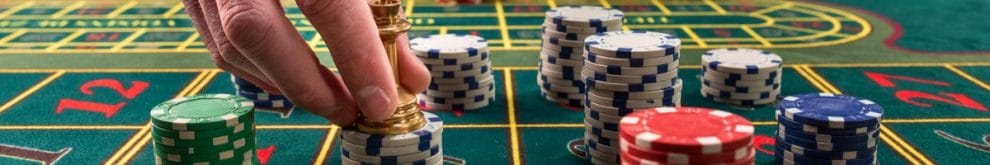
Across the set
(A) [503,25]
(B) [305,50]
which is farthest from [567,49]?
(A) [503,25]

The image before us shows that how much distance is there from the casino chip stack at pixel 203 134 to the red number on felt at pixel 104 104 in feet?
4.05

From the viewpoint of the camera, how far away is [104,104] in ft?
16.1

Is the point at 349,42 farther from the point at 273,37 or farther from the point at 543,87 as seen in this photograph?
the point at 543,87

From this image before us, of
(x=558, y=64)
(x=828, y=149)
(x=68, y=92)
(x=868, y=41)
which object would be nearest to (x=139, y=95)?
(x=68, y=92)

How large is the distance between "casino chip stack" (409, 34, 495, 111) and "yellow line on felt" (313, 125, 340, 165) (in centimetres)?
58

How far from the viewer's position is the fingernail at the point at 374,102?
2.98 metres

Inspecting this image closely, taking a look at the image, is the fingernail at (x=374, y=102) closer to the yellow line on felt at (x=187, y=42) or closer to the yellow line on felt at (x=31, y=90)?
the yellow line on felt at (x=31, y=90)

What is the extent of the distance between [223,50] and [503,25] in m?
4.70

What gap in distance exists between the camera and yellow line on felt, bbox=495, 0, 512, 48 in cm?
654

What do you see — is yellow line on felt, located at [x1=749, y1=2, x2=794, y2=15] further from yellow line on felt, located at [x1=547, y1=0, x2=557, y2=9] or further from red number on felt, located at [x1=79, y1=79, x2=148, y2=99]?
red number on felt, located at [x1=79, y1=79, x2=148, y2=99]

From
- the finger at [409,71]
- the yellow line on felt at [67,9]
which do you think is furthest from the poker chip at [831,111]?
the yellow line on felt at [67,9]

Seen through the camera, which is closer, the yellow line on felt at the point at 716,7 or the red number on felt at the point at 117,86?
the red number on felt at the point at 117,86

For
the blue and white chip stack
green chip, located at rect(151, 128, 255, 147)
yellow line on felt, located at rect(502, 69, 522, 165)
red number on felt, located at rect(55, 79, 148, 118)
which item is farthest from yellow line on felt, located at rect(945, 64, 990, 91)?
red number on felt, located at rect(55, 79, 148, 118)

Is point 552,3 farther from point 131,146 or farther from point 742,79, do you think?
point 131,146
